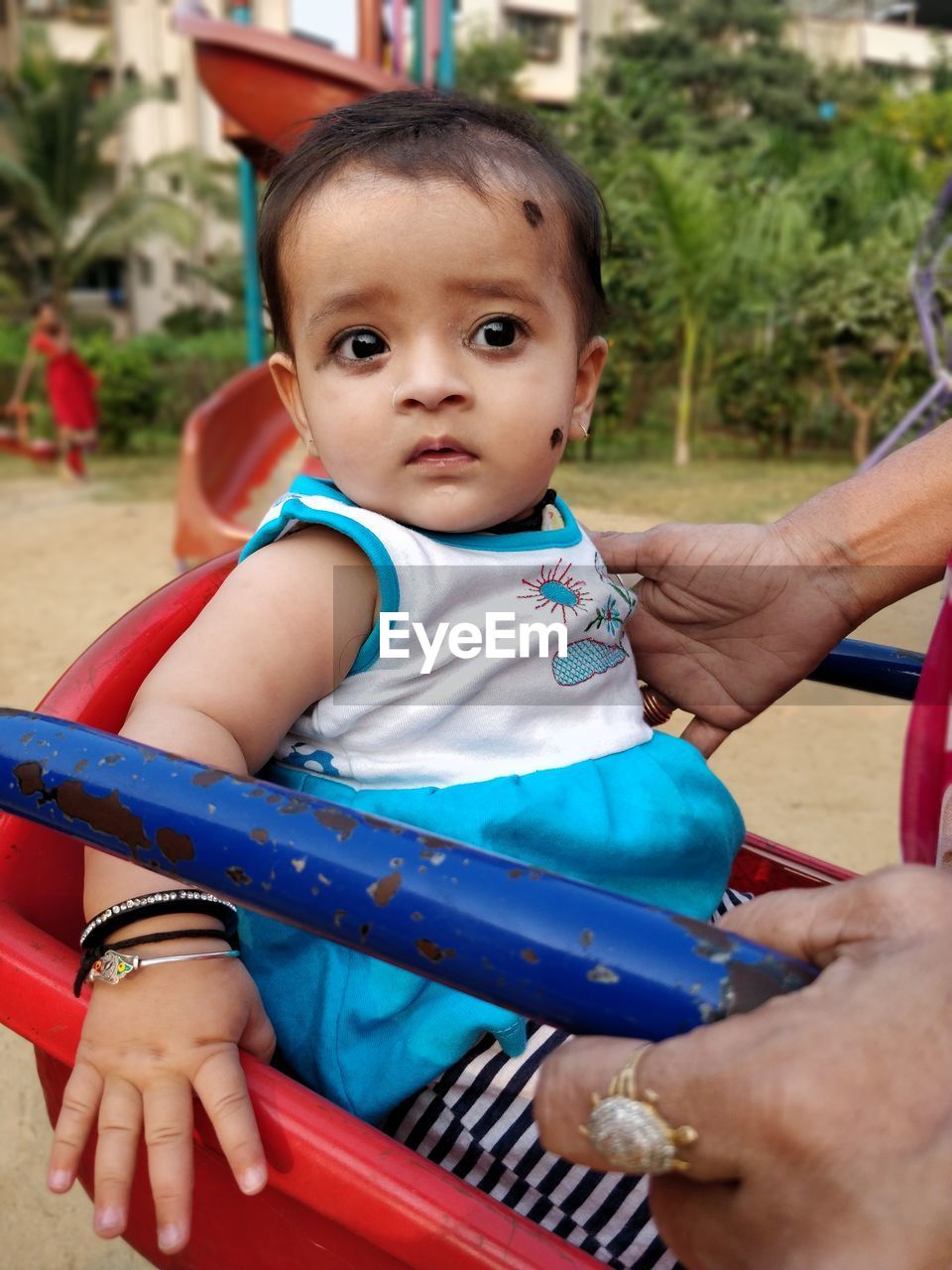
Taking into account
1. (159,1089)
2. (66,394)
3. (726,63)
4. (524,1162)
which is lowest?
(66,394)

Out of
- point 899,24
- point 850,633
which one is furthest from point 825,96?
point 850,633

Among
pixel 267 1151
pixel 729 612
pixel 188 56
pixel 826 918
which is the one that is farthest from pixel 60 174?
pixel 826 918

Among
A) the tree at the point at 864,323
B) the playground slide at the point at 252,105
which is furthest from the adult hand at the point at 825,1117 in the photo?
the tree at the point at 864,323

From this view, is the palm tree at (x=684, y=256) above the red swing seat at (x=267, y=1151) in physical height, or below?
below

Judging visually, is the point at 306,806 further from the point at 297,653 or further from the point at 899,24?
the point at 899,24

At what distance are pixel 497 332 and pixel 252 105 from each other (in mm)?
6008

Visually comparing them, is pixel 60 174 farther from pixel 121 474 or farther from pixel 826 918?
pixel 826 918

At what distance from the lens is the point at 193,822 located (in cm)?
56

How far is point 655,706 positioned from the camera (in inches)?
47.2

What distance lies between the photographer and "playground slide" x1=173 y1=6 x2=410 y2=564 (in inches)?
224

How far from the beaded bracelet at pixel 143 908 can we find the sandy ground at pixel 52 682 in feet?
2.32

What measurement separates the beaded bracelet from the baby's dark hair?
507 mm

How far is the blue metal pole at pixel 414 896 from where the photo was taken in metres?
0.46

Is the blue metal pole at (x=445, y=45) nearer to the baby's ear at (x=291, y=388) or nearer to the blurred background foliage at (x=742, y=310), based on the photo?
the blurred background foliage at (x=742, y=310)
